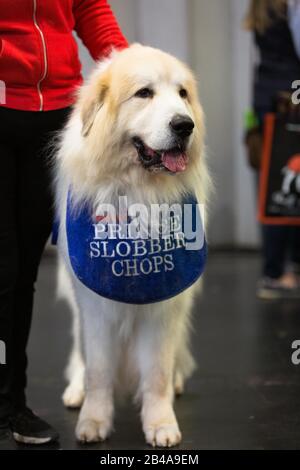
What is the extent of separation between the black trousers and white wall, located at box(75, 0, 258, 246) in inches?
109

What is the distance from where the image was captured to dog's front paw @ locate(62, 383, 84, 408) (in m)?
2.25

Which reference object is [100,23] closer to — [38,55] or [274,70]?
[38,55]

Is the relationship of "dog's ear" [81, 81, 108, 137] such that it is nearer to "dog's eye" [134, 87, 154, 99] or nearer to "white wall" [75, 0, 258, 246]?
"dog's eye" [134, 87, 154, 99]

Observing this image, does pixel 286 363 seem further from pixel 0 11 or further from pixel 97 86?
pixel 0 11

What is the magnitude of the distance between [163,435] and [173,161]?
726 millimetres

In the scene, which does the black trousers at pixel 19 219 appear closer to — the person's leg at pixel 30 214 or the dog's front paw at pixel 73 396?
the person's leg at pixel 30 214

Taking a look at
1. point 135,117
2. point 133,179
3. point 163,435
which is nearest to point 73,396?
point 163,435

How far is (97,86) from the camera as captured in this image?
1.79 metres

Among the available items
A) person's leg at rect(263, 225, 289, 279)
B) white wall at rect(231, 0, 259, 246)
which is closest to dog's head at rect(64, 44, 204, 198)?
person's leg at rect(263, 225, 289, 279)

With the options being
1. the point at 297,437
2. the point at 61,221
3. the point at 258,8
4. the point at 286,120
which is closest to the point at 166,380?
the point at 297,437

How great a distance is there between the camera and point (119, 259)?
1.84 meters

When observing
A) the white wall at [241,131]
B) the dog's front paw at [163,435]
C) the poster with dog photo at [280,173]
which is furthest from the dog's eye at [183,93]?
the white wall at [241,131]

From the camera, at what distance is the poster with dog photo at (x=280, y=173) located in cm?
366

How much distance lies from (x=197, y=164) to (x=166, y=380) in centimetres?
60
